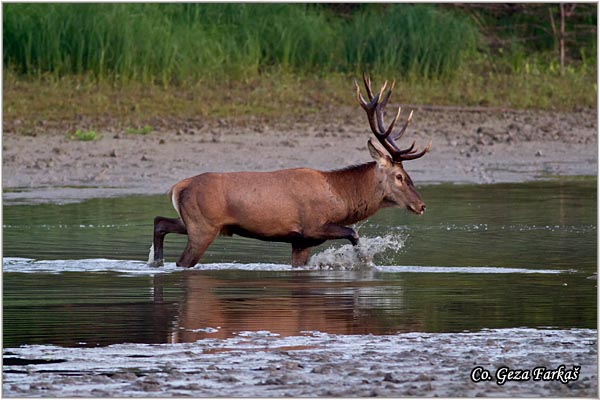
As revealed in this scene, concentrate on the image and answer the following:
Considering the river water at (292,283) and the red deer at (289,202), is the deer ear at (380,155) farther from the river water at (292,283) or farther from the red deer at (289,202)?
the river water at (292,283)

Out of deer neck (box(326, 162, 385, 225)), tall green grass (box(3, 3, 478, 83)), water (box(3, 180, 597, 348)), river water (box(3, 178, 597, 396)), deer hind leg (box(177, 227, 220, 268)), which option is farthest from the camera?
tall green grass (box(3, 3, 478, 83))

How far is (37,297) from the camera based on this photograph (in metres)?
8.14

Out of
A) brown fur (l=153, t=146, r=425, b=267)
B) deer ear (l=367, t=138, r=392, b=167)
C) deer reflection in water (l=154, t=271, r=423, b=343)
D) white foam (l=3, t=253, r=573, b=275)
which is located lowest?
deer reflection in water (l=154, t=271, r=423, b=343)

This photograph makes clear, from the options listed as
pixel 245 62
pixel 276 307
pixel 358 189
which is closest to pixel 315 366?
pixel 276 307

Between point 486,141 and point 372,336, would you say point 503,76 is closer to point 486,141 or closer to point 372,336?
point 486,141

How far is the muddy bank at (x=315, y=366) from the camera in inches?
224

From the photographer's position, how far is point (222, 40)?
19.3 m

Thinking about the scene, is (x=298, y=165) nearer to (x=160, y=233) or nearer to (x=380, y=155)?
(x=380, y=155)

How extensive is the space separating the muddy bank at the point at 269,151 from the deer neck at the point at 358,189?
409 centimetres

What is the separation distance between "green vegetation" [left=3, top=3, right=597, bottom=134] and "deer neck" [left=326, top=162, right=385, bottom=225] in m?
6.51

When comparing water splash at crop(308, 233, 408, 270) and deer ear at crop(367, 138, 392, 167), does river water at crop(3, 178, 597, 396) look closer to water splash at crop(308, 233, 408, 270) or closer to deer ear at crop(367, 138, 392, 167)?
water splash at crop(308, 233, 408, 270)

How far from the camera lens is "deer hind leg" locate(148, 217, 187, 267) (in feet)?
31.8

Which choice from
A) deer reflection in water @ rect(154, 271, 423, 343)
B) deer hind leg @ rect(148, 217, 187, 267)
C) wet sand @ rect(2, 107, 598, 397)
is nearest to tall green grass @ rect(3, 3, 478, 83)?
wet sand @ rect(2, 107, 598, 397)

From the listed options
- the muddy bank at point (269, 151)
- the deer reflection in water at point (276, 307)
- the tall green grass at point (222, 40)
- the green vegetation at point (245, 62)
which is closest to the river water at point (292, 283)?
the deer reflection in water at point (276, 307)
